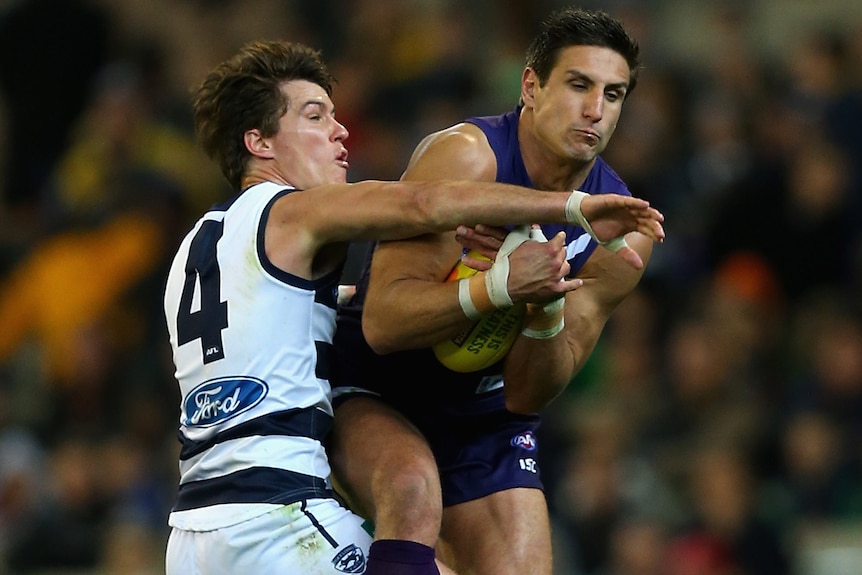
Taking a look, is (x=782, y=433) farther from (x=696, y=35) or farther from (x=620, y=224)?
(x=620, y=224)

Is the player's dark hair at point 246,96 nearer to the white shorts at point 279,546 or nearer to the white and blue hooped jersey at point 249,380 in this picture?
the white and blue hooped jersey at point 249,380

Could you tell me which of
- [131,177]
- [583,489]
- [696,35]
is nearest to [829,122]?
[696,35]

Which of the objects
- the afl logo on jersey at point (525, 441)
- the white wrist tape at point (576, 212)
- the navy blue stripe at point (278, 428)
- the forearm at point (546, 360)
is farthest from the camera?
the afl logo on jersey at point (525, 441)

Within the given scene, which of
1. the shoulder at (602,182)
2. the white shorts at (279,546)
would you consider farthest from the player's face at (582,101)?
the white shorts at (279,546)

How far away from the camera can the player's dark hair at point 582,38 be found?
5.59 m

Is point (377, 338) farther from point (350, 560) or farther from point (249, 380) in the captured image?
point (350, 560)

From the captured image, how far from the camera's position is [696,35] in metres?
11.3

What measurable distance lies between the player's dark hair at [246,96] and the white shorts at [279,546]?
4.19 feet

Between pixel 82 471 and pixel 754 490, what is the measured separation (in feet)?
13.9

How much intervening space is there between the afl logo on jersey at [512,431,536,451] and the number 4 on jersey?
138cm

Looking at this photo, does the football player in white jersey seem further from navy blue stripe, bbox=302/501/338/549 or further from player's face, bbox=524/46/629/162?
player's face, bbox=524/46/629/162

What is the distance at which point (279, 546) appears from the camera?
502 cm

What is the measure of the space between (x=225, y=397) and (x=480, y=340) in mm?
869

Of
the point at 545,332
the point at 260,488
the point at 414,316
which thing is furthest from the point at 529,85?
the point at 260,488
